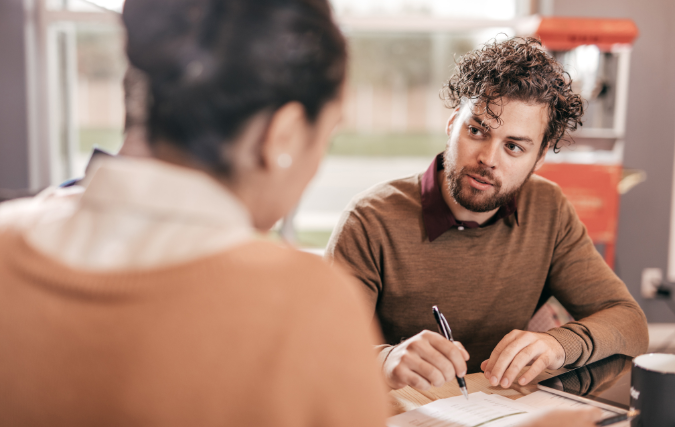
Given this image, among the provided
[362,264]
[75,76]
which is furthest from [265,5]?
[75,76]

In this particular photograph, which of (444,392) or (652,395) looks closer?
(652,395)

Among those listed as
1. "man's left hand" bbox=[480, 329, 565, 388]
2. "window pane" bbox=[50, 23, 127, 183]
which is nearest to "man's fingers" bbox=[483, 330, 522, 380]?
"man's left hand" bbox=[480, 329, 565, 388]

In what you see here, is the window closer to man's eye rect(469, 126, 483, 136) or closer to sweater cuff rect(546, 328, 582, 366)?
man's eye rect(469, 126, 483, 136)

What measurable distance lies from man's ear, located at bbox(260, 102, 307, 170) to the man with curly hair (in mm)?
779

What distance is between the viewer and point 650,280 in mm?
3330

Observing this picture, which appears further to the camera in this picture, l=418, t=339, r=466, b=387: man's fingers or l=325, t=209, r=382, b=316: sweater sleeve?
l=325, t=209, r=382, b=316: sweater sleeve

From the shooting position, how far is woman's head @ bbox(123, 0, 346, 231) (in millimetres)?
→ 441

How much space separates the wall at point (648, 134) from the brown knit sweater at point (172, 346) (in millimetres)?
3287

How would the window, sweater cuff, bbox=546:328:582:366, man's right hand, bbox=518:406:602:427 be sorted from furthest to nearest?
the window, sweater cuff, bbox=546:328:582:366, man's right hand, bbox=518:406:602:427

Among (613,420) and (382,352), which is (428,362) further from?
(613,420)

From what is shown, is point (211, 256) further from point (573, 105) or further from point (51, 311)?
point (573, 105)

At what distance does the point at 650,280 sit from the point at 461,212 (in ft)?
8.55

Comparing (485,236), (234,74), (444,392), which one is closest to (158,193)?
(234,74)

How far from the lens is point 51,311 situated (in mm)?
402
